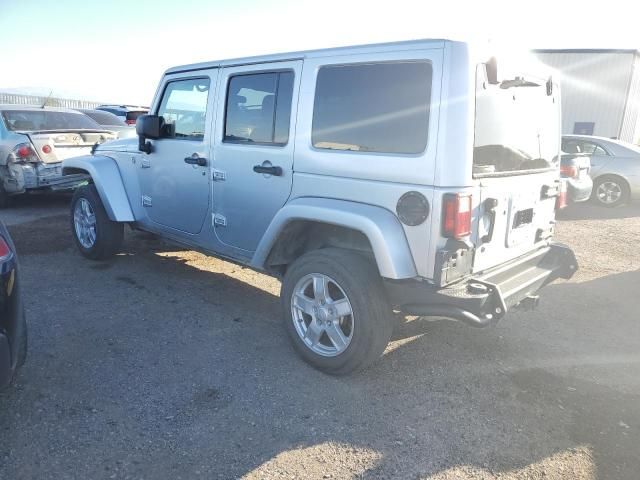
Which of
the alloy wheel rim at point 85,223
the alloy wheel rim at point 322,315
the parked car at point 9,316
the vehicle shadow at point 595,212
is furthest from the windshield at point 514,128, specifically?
the vehicle shadow at point 595,212

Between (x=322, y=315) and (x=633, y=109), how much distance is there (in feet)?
65.7

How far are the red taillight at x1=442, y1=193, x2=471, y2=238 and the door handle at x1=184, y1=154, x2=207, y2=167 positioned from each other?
2.20 meters

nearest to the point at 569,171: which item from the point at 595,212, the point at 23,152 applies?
the point at 595,212

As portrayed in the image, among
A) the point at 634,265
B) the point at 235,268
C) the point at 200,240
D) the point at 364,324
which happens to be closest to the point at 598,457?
the point at 364,324

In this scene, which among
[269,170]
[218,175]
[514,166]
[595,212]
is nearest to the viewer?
[514,166]

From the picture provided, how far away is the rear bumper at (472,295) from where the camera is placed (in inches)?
111

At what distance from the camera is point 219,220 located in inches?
162

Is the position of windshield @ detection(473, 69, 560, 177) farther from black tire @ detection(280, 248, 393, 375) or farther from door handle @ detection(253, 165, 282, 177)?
door handle @ detection(253, 165, 282, 177)

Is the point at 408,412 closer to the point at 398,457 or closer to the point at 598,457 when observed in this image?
the point at 398,457

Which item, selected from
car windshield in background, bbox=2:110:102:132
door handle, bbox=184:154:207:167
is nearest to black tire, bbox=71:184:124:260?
door handle, bbox=184:154:207:167

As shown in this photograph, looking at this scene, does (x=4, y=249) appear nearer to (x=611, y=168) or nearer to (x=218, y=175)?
(x=218, y=175)

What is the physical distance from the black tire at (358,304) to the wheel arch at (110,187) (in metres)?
2.59

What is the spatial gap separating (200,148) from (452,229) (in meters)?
2.37

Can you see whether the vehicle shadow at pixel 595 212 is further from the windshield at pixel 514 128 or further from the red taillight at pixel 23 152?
the red taillight at pixel 23 152
